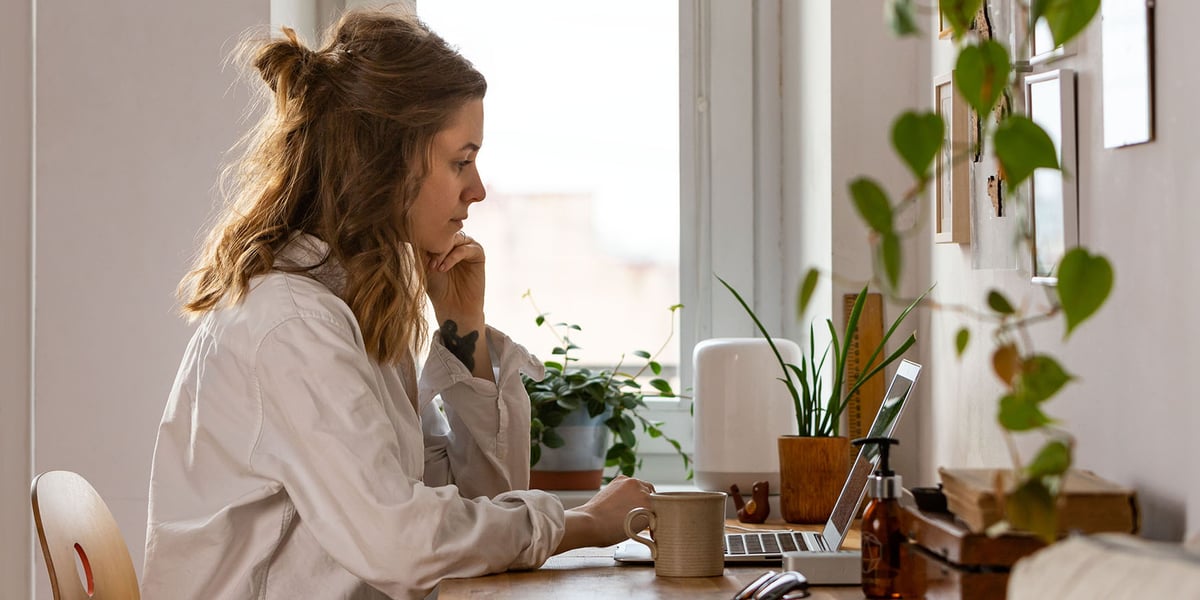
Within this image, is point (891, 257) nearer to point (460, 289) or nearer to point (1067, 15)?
point (1067, 15)

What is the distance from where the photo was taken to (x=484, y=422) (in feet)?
6.24

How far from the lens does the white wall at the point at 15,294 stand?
194 cm

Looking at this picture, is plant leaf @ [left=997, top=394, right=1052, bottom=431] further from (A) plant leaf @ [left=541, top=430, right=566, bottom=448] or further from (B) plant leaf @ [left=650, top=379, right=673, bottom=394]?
(B) plant leaf @ [left=650, top=379, right=673, bottom=394]

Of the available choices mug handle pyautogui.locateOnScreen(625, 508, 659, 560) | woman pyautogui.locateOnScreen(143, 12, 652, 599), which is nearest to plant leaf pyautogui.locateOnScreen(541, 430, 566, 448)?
woman pyautogui.locateOnScreen(143, 12, 652, 599)

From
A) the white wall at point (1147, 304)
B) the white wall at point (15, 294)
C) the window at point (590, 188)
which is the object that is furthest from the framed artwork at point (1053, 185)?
the white wall at point (15, 294)

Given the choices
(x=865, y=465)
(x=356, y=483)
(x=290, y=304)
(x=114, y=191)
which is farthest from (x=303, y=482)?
(x=114, y=191)

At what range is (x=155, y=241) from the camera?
2168 mm

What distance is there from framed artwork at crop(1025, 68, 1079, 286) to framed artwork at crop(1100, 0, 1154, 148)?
68mm

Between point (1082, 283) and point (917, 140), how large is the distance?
12 centimetres

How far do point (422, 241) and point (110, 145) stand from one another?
2.63 feet

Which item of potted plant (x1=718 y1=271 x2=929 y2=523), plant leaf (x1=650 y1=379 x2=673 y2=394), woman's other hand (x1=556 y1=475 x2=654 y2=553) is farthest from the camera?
plant leaf (x1=650 y1=379 x2=673 y2=394)

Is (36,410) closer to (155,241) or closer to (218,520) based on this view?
(155,241)

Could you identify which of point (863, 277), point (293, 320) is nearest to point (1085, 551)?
point (293, 320)

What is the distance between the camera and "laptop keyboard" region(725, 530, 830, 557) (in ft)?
4.99
